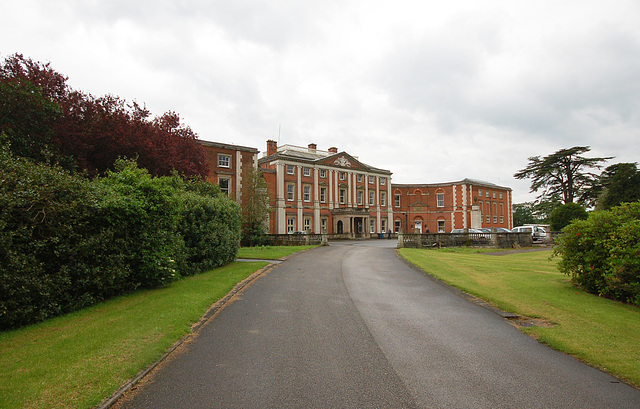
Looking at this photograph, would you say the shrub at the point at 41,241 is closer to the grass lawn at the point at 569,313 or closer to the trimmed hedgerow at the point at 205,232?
the trimmed hedgerow at the point at 205,232

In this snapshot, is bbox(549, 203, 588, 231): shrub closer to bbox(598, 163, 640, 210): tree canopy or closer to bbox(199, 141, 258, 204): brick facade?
bbox(598, 163, 640, 210): tree canopy

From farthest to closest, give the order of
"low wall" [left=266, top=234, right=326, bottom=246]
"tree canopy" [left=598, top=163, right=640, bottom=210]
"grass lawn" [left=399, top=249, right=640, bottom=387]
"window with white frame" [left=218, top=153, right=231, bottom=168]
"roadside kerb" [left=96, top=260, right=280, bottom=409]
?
1. "window with white frame" [left=218, top=153, right=231, bottom=168]
2. "tree canopy" [left=598, top=163, right=640, bottom=210]
3. "low wall" [left=266, top=234, right=326, bottom=246]
4. "grass lawn" [left=399, top=249, right=640, bottom=387]
5. "roadside kerb" [left=96, top=260, right=280, bottom=409]

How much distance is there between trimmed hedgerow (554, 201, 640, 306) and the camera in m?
9.04

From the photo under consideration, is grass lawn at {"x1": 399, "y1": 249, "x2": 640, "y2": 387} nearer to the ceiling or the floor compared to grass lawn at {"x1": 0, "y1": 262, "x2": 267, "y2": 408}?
nearer to the floor

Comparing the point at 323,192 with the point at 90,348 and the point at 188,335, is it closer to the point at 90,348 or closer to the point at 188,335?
the point at 188,335

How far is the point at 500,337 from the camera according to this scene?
6.62 meters

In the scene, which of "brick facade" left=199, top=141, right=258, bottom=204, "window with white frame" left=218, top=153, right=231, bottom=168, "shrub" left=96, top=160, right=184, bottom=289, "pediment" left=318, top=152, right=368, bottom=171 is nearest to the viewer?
"shrub" left=96, top=160, right=184, bottom=289

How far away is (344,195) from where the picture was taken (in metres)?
61.2

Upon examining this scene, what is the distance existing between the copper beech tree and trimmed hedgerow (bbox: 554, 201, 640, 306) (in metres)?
17.5

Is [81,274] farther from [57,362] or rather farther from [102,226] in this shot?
[57,362]

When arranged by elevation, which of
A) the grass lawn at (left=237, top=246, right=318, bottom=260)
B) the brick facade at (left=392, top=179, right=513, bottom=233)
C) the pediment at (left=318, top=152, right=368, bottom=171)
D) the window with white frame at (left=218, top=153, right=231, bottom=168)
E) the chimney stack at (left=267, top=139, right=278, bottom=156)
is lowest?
the grass lawn at (left=237, top=246, right=318, bottom=260)

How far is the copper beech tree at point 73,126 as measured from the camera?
16.2 meters

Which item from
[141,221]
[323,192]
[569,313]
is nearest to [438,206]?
[323,192]

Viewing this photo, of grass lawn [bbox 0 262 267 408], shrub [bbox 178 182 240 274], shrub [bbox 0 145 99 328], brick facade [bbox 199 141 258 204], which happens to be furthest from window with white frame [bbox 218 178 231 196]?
shrub [bbox 0 145 99 328]
